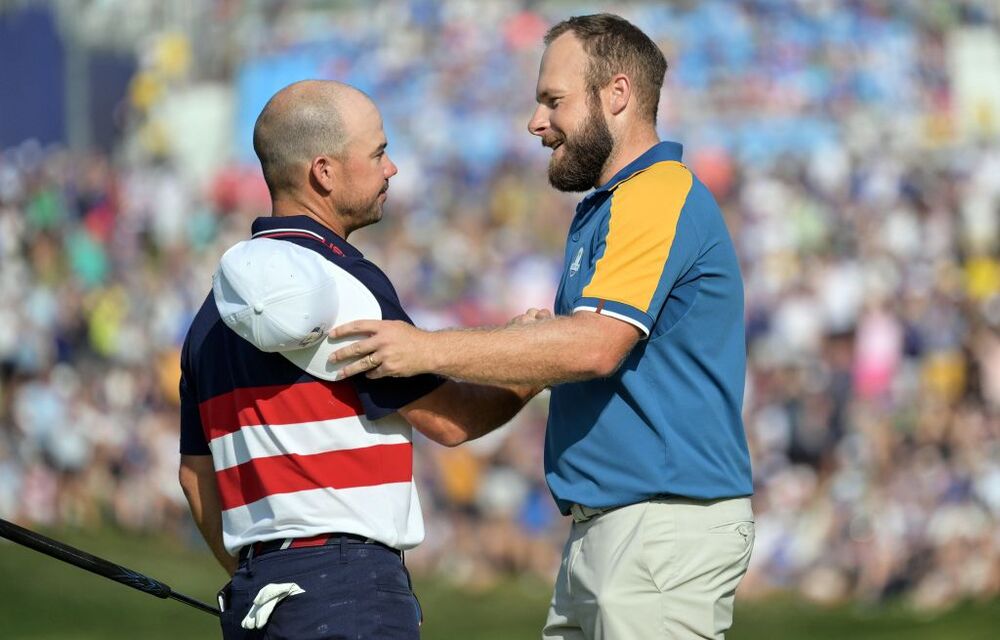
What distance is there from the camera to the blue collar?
11.8 feet

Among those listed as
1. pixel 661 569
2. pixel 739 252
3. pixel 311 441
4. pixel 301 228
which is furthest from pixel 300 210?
pixel 739 252

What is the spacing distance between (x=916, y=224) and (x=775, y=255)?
1064 millimetres

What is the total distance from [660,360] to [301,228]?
35.7 inches

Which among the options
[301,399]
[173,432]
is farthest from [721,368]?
[173,432]

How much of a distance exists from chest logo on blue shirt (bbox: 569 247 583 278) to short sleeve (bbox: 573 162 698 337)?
0.12m

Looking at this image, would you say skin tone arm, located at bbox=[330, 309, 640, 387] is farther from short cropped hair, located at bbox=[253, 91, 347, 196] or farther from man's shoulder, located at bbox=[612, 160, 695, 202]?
short cropped hair, located at bbox=[253, 91, 347, 196]

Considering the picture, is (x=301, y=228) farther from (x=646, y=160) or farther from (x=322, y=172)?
(x=646, y=160)

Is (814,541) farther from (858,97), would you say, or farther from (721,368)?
(721,368)

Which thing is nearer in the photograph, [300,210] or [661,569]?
[300,210]

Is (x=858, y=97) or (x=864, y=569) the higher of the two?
(x=858, y=97)

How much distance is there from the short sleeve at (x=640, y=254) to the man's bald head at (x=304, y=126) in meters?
0.66

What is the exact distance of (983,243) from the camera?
10.6 m

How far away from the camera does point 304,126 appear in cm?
327

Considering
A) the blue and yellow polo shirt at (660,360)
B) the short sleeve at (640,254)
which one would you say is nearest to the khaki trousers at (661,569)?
the blue and yellow polo shirt at (660,360)
